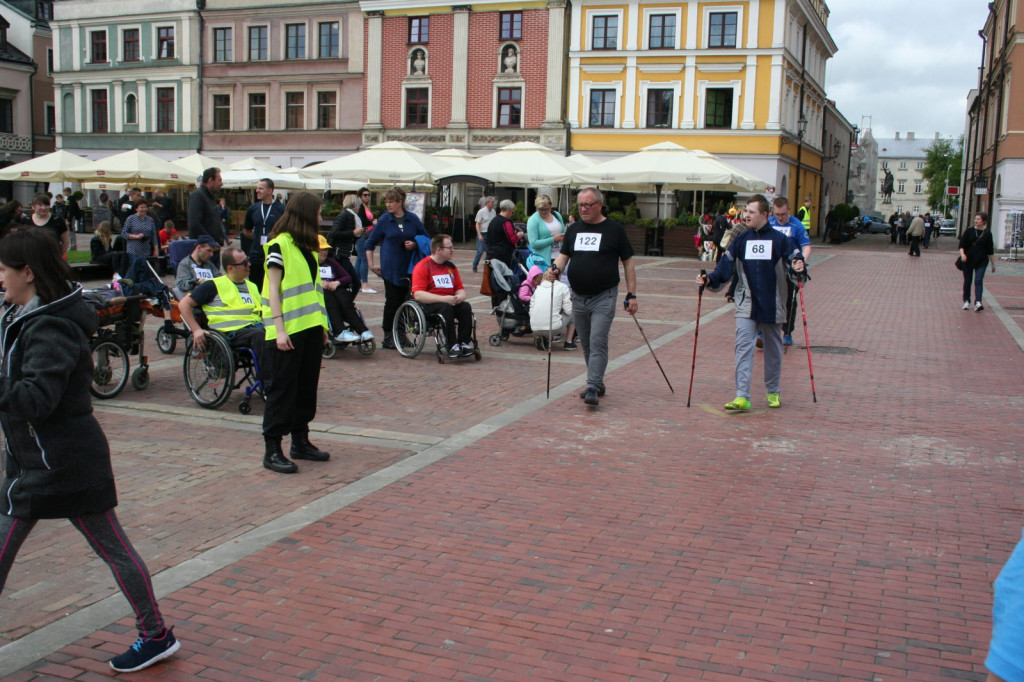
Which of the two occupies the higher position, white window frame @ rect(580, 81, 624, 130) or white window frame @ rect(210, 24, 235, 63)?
white window frame @ rect(210, 24, 235, 63)

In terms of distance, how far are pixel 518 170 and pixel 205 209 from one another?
579 inches

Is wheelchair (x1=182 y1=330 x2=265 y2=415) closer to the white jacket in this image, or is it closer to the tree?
the white jacket

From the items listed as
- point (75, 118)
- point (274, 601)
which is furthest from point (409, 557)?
point (75, 118)

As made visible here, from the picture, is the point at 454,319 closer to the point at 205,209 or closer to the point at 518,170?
the point at 205,209

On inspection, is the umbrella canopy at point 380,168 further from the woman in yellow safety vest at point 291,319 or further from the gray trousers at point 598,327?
the woman in yellow safety vest at point 291,319

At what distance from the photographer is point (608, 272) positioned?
8.34 meters

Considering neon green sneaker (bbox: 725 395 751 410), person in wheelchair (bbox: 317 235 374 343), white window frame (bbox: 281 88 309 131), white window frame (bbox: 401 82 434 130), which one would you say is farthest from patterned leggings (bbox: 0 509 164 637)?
white window frame (bbox: 281 88 309 131)

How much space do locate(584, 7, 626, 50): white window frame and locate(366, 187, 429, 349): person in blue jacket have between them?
98.9ft

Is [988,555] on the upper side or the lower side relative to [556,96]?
lower

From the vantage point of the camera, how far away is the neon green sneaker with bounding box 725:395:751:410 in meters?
8.23

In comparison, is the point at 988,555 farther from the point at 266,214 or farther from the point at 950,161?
the point at 950,161

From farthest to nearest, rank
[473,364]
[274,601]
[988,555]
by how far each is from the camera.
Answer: [473,364]
[988,555]
[274,601]

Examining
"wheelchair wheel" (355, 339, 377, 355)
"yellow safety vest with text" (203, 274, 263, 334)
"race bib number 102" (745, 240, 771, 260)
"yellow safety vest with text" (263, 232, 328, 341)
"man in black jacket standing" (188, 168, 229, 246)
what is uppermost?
"man in black jacket standing" (188, 168, 229, 246)

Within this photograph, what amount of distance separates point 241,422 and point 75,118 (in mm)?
47128
